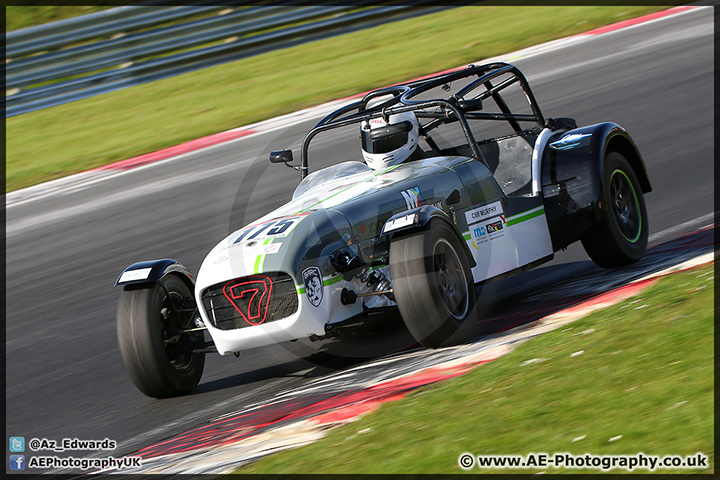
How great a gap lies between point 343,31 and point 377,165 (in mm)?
15786

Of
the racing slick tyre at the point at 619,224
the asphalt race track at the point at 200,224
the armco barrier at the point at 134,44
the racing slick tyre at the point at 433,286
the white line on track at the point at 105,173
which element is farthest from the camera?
the armco barrier at the point at 134,44

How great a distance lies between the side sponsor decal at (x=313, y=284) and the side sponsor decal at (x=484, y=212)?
130 cm

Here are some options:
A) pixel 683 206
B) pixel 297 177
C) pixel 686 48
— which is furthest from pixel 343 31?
pixel 683 206

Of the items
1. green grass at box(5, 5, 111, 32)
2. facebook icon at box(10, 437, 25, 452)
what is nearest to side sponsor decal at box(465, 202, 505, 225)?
facebook icon at box(10, 437, 25, 452)

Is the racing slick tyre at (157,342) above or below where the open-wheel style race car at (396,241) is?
below

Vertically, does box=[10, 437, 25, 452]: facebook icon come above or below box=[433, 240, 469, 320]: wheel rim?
below

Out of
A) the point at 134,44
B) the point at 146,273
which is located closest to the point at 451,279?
the point at 146,273

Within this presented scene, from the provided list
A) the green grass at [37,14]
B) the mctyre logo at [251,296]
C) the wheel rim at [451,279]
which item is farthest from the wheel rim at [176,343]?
the green grass at [37,14]

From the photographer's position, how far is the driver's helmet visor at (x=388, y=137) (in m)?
6.56

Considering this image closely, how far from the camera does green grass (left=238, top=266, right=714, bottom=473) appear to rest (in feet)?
11.3

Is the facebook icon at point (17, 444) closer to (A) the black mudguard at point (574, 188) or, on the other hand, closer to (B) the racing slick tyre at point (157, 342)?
(B) the racing slick tyre at point (157, 342)

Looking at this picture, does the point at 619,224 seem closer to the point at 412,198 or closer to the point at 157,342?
the point at 412,198

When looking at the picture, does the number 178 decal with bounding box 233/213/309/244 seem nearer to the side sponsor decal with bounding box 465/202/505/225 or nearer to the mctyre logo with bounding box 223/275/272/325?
the mctyre logo with bounding box 223/275/272/325

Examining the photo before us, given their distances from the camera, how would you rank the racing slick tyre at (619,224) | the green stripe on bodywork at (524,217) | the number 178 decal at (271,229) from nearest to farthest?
the number 178 decal at (271,229) → the green stripe on bodywork at (524,217) → the racing slick tyre at (619,224)
